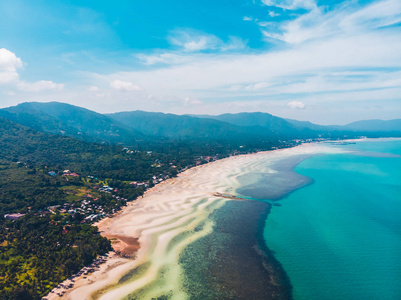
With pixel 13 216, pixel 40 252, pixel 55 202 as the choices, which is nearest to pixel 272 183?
pixel 55 202

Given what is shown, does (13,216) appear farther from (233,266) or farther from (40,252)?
(233,266)

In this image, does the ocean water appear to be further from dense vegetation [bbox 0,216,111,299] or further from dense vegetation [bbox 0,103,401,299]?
dense vegetation [bbox 0,103,401,299]

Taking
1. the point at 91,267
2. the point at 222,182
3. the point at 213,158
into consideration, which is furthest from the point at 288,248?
the point at 213,158

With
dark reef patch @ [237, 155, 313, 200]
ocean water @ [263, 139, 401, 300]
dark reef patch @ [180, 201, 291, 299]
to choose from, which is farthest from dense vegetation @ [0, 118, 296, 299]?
dark reef patch @ [237, 155, 313, 200]

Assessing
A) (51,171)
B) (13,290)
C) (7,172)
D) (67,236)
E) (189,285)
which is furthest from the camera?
(51,171)

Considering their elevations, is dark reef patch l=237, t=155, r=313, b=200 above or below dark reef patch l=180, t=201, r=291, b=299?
above

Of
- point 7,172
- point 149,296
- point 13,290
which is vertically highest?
point 7,172

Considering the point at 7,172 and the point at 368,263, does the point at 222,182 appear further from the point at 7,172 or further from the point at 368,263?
the point at 7,172
